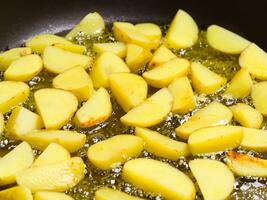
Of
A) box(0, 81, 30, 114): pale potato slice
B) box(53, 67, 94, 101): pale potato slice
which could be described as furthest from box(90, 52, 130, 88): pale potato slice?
box(0, 81, 30, 114): pale potato slice

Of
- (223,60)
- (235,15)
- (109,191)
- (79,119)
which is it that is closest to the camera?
(109,191)

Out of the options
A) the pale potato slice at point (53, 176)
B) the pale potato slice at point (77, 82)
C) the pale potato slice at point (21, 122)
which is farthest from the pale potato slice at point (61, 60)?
the pale potato slice at point (53, 176)

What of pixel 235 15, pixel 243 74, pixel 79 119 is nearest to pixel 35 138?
pixel 79 119

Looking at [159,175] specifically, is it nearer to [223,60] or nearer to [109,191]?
[109,191]

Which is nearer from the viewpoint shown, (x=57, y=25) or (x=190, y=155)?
(x=190, y=155)

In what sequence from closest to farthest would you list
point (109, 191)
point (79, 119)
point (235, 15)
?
point (109, 191) → point (79, 119) → point (235, 15)

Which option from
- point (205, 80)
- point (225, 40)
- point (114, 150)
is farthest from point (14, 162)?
point (225, 40)
